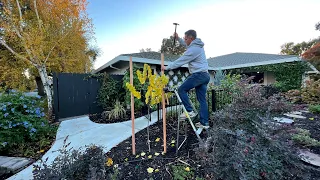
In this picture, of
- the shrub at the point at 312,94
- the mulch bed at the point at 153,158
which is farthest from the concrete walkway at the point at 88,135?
the shrub at the point at 312,94

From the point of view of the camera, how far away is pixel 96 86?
5.91m

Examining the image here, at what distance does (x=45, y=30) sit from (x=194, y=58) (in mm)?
6054

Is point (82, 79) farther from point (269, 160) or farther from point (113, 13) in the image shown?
point (269, 160)

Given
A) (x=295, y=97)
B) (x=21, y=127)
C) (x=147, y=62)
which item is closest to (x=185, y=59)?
(x=21, y=127)

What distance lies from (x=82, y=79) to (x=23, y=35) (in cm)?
239

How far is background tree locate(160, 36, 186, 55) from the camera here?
2606 cm

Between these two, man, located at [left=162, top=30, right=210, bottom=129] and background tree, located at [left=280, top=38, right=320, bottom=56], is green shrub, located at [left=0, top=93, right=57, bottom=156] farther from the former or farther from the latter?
background tree, located at [left=280, top=38, right=320, bottom=56]

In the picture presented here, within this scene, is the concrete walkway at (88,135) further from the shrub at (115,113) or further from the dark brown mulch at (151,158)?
the shrub at (115,113)

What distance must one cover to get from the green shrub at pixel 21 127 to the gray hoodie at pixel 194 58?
2.95m

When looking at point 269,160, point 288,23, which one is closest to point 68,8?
point 269,160

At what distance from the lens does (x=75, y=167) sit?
163cm

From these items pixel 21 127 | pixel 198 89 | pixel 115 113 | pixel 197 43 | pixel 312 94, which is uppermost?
pixel 197 43

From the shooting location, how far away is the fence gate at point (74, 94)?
16.4 feet

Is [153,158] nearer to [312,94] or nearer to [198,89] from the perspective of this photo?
[198,89]
